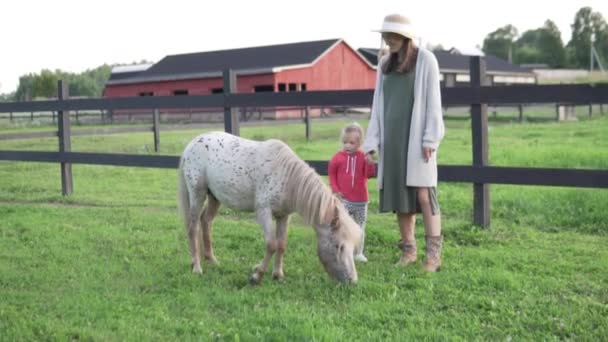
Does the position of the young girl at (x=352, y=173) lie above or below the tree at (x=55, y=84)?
below

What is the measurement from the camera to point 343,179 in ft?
17.8

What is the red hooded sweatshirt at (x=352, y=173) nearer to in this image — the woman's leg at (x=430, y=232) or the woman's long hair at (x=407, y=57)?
the woman's leg at (x=430, y=232)

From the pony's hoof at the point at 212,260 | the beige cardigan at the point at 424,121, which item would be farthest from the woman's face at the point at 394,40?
the pony's hoof at the point at 212,260

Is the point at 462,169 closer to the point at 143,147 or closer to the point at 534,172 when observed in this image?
the point at 534,172

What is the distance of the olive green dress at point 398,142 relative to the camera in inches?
198

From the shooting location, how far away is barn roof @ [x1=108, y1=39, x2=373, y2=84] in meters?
35.9

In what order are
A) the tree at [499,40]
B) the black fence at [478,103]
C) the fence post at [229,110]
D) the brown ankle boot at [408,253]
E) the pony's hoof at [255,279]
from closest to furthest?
the pony's hoof at [255,279] → the brown ankle boot at [408,253] → the black fence at [478,103] → the fence post at [229,110] → the tree at [499,40]

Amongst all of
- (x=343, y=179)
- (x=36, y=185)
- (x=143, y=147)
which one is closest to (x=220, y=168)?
(x=343, y=179)

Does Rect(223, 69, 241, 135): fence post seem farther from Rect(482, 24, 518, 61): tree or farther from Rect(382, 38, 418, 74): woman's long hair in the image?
Rect(482, 24, 518, 61): tree

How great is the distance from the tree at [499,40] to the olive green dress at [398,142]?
296ft

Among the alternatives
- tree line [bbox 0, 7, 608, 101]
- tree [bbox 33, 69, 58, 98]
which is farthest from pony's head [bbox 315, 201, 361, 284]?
tree line [bbox 0, 7, 608, 101]

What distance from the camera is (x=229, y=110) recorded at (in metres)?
7.61

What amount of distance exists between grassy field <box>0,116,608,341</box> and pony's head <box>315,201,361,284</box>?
0.39 feet

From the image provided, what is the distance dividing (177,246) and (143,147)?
11.3 m
